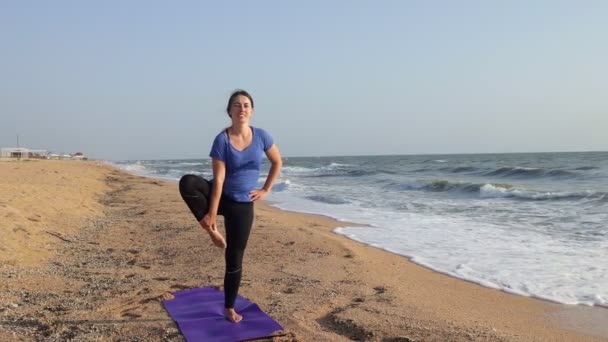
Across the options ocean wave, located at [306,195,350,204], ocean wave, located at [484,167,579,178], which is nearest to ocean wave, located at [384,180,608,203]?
ocean wave, located at [306,195,350,204]

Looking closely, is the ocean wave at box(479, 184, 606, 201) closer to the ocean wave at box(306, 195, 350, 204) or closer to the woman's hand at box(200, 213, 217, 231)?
the ocean wave at box(306, 195, 350, 204)

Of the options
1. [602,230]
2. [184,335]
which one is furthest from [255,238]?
[602,230]

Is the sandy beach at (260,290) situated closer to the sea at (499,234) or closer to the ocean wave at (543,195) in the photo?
the sea at (499,234)

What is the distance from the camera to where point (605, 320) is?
13.5 feet

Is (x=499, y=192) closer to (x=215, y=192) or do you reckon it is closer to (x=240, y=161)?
(x=240, y=161)

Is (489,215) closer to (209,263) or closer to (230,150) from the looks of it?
(209,263)

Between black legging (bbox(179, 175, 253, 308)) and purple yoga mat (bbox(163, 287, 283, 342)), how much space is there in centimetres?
18

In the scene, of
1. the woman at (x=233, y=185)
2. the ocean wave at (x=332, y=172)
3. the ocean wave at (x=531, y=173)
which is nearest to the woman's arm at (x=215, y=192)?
the woman at (x=233, y=185)

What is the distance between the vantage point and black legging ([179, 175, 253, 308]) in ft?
11.0

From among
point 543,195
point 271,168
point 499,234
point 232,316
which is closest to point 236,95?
point 271,168

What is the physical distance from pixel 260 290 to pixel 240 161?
161cm

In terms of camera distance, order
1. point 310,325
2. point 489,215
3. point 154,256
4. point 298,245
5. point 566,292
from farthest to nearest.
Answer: point 489,215
point 298,245
point 154,256
point 566,292
point 310,325

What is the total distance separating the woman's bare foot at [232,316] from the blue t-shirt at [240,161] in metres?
0.87

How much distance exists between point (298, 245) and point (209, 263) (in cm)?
153
